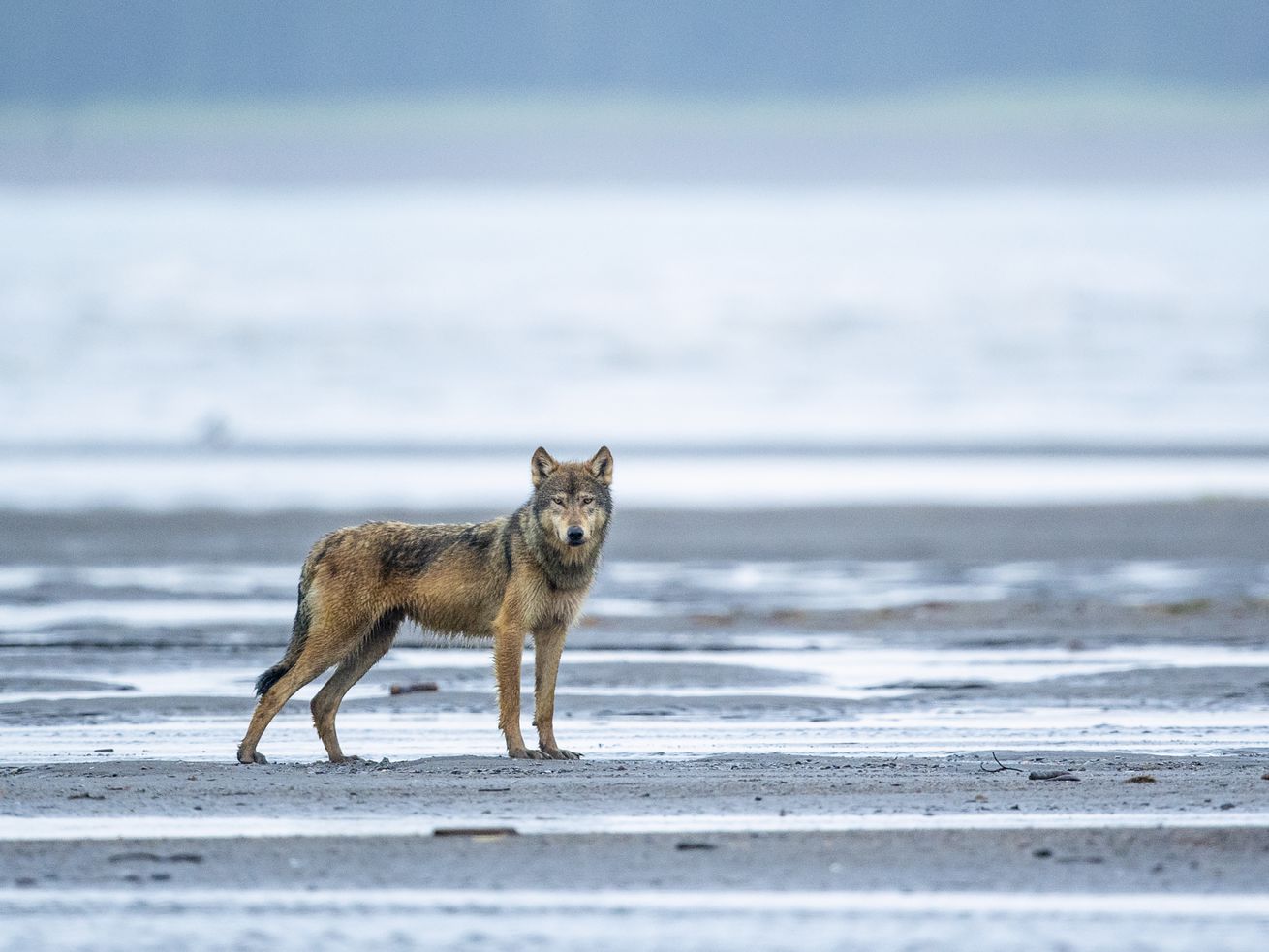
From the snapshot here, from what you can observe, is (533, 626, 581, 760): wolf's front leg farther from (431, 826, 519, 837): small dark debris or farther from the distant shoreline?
the distant shoreline

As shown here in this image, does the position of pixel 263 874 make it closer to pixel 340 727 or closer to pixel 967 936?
pixel 967 936

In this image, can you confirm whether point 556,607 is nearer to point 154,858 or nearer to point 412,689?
point 412,689

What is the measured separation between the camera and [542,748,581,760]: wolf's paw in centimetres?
970

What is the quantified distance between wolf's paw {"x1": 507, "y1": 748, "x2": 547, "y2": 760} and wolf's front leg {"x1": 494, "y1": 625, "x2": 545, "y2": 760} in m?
0.03

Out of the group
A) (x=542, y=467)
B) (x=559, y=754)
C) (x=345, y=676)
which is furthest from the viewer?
(x=542, y=467)

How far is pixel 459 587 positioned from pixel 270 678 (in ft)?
3.67

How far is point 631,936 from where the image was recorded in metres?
5.81

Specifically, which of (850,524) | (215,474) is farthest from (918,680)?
(215,474)

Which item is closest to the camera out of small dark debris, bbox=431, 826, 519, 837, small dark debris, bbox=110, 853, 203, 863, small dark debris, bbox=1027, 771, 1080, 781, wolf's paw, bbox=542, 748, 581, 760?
small dark debris, bbox=110, 853, 203, 863

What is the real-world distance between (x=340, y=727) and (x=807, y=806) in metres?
4.23

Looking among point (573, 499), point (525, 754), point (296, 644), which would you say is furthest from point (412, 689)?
point (525, 754)

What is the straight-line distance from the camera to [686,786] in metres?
8.22

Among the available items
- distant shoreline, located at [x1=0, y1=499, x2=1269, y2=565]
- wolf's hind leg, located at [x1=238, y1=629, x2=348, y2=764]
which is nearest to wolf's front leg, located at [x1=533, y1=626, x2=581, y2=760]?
wolf's hind leg, located at [x1=238, y1=629, x2=348, y2=764]

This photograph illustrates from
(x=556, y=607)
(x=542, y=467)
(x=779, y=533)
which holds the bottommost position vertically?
(x=556, y=607)
